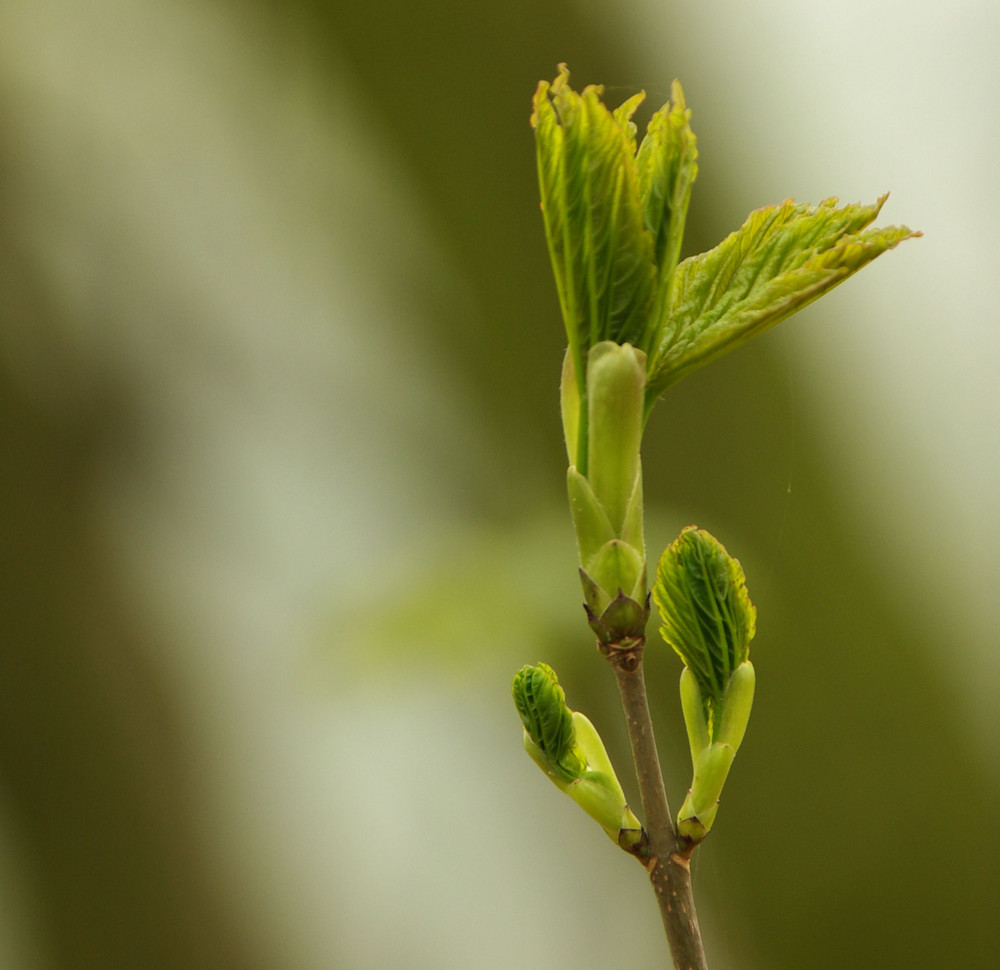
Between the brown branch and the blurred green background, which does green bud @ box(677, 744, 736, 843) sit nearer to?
the brown branch

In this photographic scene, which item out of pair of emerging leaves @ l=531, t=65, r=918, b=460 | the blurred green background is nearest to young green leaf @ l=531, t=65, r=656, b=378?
pair of emerging leaves @ l=531, t=65, r=918, b=460

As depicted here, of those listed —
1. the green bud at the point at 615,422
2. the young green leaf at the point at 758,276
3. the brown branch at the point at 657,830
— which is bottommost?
the brown branch at the point at 657,830

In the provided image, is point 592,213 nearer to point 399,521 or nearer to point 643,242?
point 643,242

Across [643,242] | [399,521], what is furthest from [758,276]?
[399,521]

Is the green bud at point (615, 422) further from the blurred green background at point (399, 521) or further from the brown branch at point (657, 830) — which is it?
the blurred green background at point (399, 521)

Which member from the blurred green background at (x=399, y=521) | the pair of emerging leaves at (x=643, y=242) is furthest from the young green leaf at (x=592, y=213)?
the blurred green background at (x=399, y=521)

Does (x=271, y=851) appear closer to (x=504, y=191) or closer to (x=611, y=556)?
(x=504, y=191)
